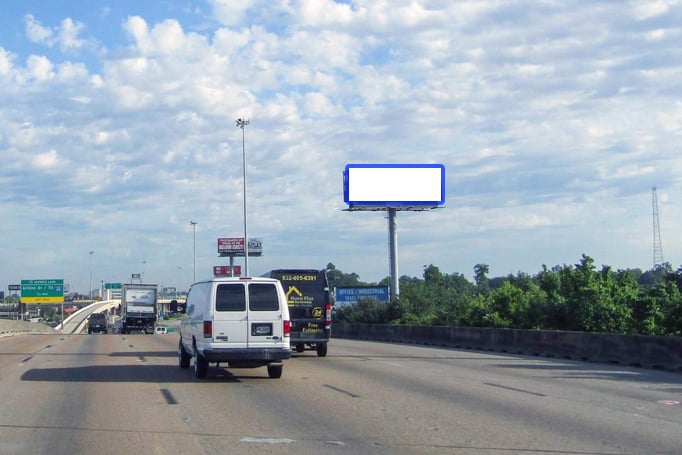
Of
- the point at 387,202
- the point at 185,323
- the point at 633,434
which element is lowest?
the point at 633,434

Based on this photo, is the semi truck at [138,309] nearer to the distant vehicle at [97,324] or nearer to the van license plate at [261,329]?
the distant vehicle at [97,324]

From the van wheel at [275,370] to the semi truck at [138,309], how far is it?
55.3 metres

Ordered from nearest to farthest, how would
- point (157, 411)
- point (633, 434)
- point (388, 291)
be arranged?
point (633, 434)
point (157, 411)
point (388, 291)

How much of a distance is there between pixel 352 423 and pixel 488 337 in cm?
2198

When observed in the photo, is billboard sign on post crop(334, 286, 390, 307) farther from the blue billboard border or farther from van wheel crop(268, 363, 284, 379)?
van wheel crop(268, 363, 284, 379)

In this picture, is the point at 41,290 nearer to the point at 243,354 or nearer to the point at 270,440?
the point at 243,354

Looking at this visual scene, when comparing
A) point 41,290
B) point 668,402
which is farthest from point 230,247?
point 668,402

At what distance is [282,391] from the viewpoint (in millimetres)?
17531

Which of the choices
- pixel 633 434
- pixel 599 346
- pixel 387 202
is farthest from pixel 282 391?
pixel 387 202

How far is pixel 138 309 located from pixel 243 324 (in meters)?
57.5

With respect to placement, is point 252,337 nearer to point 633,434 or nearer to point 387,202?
point 633,434

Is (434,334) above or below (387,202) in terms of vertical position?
below

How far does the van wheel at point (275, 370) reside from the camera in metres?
20.2

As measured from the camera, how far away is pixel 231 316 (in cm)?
1909
